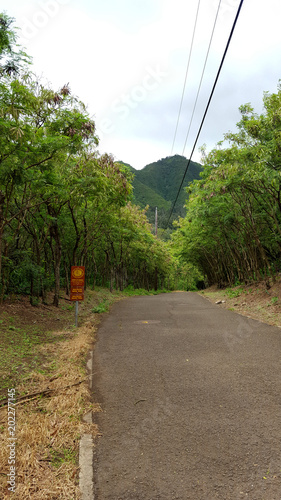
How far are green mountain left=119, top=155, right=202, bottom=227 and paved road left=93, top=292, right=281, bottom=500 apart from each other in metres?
80.5

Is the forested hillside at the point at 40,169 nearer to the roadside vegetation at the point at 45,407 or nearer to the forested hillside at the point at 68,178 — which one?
the forested hillside at the point at 68,178

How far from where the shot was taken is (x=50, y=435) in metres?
3.00

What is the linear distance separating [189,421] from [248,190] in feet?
39.1

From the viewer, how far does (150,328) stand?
8953mm

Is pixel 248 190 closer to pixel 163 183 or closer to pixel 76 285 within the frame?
pixel 76 285

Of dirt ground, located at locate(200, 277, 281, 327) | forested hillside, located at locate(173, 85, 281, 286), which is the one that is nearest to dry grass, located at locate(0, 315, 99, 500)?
dirt ground, located at locate(200, 277, 281, 327)

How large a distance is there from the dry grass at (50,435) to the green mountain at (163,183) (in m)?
81.9

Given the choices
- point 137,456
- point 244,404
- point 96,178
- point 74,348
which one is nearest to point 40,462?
point 137,456

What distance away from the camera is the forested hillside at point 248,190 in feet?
30.9

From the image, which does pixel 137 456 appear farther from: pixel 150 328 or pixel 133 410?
pixel 150 328

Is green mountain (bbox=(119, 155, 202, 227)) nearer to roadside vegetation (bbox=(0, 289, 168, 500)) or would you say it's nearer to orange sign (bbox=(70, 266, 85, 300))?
orange sign (bbox=(70, 266, 85, 300))

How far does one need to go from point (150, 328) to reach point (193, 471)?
6.45 metres

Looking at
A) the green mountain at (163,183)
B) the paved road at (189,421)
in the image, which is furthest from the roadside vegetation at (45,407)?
the green mountain at (163,183)

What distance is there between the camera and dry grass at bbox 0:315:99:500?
7.57ft
